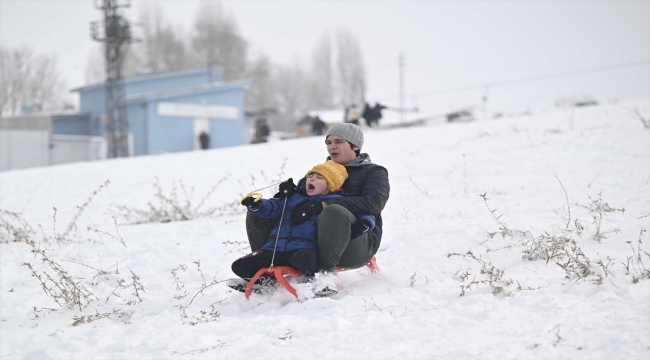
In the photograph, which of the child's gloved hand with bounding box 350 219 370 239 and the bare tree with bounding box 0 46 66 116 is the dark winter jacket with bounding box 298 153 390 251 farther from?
the bare tree with bounding box 0 46 66 116

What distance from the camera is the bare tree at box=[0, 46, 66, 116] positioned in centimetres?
4069

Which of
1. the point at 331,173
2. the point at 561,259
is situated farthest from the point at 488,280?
the point at 331,173

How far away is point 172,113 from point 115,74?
150 inches

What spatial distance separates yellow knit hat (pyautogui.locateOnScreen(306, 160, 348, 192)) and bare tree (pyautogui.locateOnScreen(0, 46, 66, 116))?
39.2 m

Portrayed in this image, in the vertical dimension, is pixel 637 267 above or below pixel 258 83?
below

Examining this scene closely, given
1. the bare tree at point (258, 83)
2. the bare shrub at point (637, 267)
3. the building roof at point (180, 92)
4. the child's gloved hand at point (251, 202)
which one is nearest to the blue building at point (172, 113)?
the building roof at point (180, 92)

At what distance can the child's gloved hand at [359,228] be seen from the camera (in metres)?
4.10

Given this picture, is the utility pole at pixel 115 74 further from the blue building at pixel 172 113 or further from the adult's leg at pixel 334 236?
the adult's leg at pixel 334 236

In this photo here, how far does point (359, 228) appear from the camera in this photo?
4.10m

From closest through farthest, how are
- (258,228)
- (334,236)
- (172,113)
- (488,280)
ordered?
(488,280), (334,236), (258,228), (172,113)

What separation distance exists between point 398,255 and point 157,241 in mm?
2858

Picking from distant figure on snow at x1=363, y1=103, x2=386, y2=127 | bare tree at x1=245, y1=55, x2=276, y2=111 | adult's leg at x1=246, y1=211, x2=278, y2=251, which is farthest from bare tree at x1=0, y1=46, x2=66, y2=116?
adult's leg at x1=246, y1=211, x2=278, y2=251

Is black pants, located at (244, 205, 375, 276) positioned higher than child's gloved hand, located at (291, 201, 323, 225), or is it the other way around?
child's gloved hand, located at (291, 201, 323, 225)

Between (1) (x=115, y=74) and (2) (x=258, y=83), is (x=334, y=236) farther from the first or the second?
(2) (x=258, y=83)
